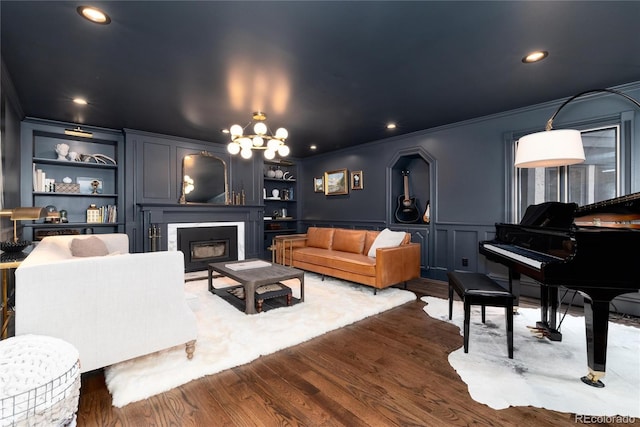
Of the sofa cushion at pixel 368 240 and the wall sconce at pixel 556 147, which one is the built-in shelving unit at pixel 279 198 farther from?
the wall sconce at pixel 556 147

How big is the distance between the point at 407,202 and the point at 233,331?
392cm

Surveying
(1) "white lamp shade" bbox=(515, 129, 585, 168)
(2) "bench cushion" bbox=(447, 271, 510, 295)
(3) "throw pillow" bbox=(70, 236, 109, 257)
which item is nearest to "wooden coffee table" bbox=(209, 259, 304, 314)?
(3) "throw pillow" bbox=(70, 236, 109, 257)

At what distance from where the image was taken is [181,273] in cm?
202

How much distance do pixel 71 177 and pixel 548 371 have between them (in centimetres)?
653

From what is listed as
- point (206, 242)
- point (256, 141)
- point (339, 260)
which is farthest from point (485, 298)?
point (206, 242)

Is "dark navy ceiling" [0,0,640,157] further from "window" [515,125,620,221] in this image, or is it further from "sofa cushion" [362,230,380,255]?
"sofa cushion" [362,230,380,255]

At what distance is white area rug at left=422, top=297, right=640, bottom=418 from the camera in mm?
1699

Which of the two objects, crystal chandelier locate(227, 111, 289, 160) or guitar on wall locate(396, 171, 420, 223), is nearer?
crystal chandelier locate(227, 111, 289, 160)

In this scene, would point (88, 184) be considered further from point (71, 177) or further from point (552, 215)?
point (552, 215)

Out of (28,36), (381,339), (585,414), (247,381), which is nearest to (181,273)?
(247,381)

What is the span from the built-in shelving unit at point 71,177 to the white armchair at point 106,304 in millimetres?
3116

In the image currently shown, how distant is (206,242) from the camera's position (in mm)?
5652

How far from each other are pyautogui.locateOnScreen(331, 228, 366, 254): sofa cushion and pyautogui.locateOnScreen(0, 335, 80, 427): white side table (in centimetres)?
376

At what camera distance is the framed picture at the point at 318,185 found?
6839 mm
